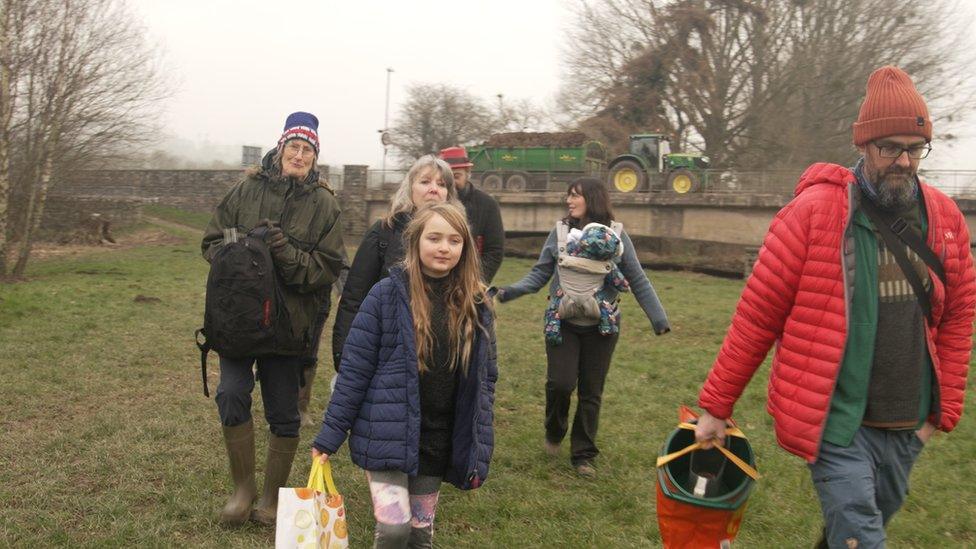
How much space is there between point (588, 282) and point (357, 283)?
1.63m

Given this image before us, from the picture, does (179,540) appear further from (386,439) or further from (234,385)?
(386,439)

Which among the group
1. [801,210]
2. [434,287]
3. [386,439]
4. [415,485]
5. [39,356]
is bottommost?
[39,356]

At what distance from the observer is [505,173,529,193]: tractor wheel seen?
29.4 metres

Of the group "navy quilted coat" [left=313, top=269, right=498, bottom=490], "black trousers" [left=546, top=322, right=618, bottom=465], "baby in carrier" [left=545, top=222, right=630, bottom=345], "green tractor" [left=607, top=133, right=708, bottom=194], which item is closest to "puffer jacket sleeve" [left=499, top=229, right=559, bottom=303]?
"baby in carrier" [left=545, top=222, right=630, bottom=345]

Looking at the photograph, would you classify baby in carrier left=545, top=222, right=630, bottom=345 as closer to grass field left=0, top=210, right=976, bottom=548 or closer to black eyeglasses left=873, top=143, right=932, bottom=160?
grass field left=0, top=210, right=976, bottom=548

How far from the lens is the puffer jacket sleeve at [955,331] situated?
2.83 m

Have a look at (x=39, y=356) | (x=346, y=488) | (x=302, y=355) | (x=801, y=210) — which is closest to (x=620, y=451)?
(x=346, y=488)

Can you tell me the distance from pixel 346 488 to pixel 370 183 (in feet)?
92.6

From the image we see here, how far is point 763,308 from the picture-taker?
2822mm

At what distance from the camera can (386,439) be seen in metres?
3.07

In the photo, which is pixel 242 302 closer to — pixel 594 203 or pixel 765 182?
pixel 594 203

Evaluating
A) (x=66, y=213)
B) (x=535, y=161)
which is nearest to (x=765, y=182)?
(x=535, y=161)

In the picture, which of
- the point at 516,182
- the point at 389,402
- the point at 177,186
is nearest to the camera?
the point at 389,402

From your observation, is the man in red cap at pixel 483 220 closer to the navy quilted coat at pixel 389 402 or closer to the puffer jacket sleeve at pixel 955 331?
the navy quilted coat at pixel 389 402
